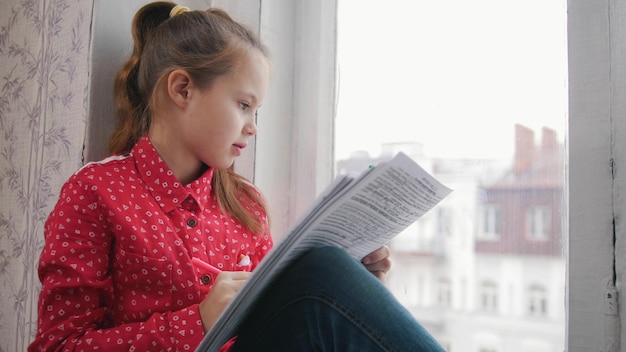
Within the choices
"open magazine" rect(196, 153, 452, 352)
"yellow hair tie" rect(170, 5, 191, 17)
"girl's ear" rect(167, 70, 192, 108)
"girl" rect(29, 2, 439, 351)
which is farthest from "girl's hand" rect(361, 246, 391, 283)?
"yellow hair tie" rect(170, 5, 191, 17)

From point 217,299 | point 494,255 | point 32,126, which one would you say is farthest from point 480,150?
point 32,126

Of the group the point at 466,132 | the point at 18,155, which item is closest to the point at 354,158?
the point at 466,132

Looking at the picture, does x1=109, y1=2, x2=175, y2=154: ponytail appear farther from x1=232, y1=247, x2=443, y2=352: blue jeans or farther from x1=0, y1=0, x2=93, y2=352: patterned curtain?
x1=232, y1=247, x2=443, y2=352: blue jeans

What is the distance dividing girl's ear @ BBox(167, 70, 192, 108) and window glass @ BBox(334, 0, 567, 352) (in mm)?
318

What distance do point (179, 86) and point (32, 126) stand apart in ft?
1.23

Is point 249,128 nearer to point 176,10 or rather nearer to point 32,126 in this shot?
point 176,10

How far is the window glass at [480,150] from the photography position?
0.82 m

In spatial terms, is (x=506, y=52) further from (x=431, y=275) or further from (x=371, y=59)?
(x=431, y=275)

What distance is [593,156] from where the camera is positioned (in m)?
0.73

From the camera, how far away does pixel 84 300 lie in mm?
725

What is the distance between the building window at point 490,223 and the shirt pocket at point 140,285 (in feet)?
1.55

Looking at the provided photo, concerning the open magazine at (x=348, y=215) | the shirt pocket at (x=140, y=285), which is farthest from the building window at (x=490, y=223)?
the shirt pocket at (x=140, y=285)

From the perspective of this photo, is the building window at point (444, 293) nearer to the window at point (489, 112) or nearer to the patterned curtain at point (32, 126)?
the window at point (489, 112)

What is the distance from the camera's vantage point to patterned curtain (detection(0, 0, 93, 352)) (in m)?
0.95
